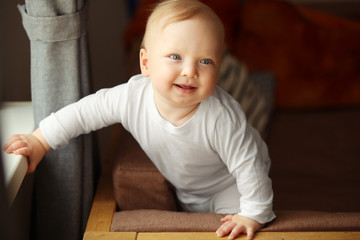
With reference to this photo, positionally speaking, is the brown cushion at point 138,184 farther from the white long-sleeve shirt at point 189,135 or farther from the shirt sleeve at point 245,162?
the shirt sleeve at point 245,162

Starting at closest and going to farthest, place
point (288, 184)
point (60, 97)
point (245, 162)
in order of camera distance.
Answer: point (245, 162)
point (60, 97)
point (288, 184)

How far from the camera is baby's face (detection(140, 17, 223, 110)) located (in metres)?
1.16

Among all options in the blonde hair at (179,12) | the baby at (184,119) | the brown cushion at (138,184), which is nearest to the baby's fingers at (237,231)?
the baby at (184,119)

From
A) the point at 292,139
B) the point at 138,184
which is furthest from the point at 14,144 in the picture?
the point at 292,139

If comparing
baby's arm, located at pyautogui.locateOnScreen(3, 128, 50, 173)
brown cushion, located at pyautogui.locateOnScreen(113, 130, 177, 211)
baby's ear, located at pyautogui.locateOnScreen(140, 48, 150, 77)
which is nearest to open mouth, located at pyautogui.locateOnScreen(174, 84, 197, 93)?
baby's ear, located at pyautogui.locateOnScreen(140, 48, 150, 77)

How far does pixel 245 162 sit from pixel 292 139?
864 mm

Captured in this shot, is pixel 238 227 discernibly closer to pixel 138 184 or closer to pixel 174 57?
pixel 138 184

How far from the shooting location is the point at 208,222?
4.27 ft

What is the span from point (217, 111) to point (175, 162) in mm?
190

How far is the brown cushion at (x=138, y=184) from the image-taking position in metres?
1.38

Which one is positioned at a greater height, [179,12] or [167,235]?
[179,12]

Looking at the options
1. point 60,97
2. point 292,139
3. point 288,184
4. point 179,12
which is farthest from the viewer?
point 292,139

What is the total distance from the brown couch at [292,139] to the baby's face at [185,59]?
278mm

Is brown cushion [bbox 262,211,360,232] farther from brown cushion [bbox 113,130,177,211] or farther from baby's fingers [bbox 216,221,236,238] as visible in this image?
brown cushion [bbox 113,130,177,211]
